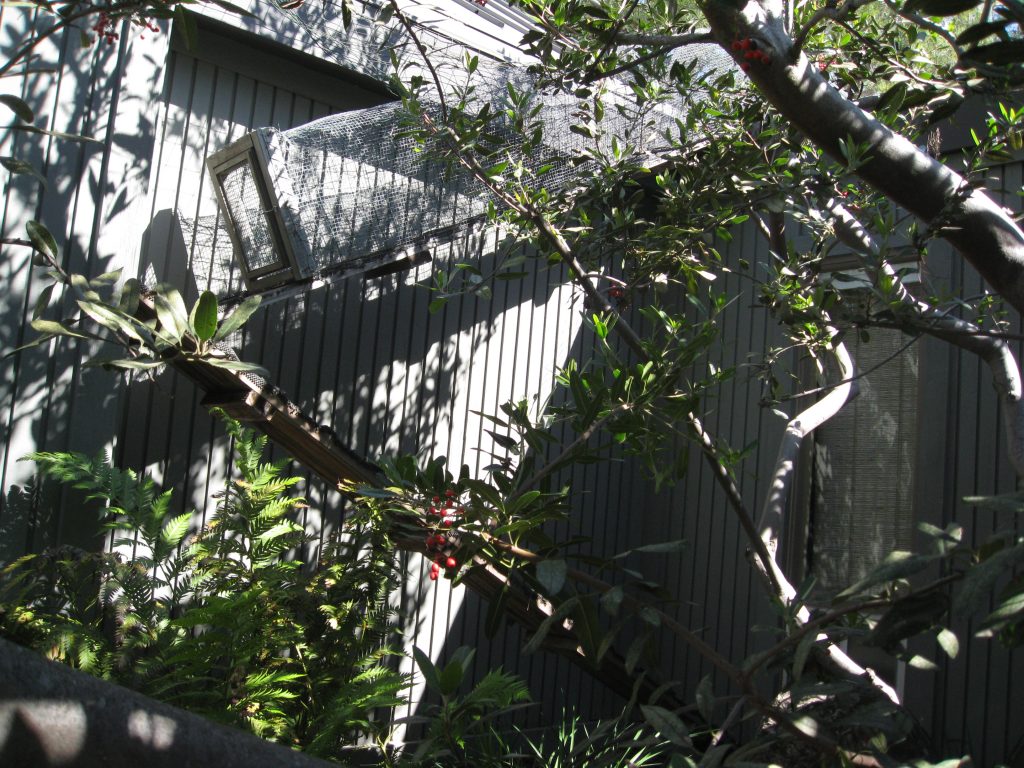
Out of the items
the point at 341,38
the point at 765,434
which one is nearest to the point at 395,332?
the point at 341,38

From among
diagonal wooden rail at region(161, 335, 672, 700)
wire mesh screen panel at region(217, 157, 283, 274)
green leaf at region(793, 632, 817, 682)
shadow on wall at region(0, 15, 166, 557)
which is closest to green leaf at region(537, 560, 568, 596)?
green leaf at region(793, 632, 817, 682)

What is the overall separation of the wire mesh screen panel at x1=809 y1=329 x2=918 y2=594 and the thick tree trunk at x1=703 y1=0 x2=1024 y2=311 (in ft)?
11.5

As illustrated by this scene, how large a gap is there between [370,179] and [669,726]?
2951mm

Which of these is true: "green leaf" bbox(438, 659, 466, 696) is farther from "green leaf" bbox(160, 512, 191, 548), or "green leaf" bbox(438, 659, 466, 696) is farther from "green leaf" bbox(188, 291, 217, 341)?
"green leaf" bbox(160, 512, 191, 548)

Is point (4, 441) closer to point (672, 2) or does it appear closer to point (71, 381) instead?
point (71, 381)

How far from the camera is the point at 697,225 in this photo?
393 cm

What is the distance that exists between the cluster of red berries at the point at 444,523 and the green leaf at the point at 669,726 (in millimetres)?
647

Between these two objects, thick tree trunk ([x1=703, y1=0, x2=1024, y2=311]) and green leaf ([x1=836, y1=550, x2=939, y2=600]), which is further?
thick tree trunk ([x1=703, y1=0, x2=1024, y2=311])

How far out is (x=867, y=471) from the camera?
5.32 m

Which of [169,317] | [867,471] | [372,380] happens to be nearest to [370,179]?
[372,380]

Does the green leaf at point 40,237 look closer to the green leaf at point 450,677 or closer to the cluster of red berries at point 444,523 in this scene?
the cluster of red berries at point 444,523

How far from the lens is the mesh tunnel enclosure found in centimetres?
402

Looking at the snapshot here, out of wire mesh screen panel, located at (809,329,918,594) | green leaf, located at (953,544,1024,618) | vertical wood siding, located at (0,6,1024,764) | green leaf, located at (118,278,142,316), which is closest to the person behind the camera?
green leaf, located at (953,544,1024,618)

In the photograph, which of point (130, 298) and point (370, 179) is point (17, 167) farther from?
point (370, 179)
